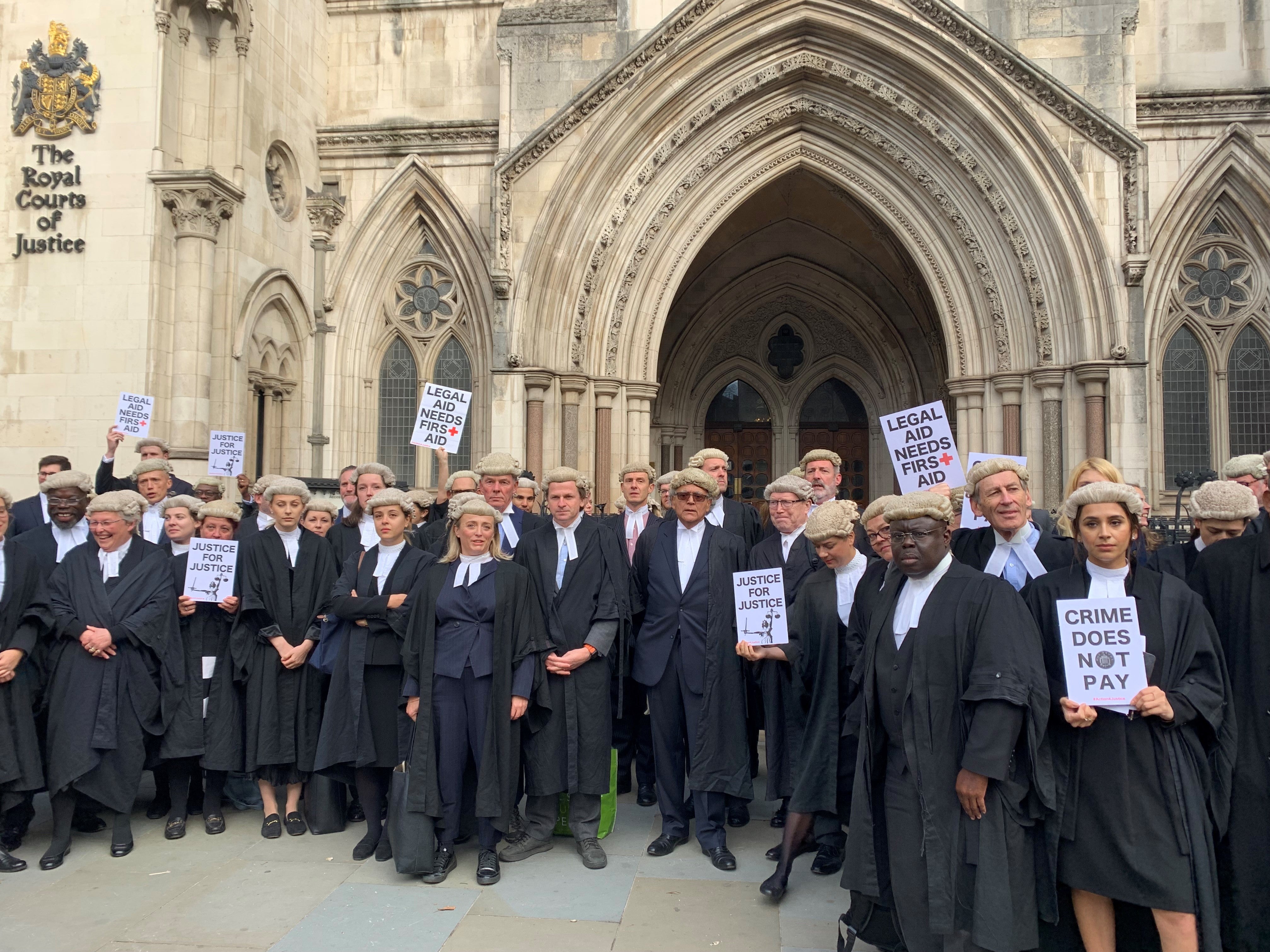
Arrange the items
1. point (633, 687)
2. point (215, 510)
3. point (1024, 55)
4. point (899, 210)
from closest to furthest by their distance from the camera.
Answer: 1. point (215, 510)
2. point (633, 687)
3. point (1024, 55)
4. point (899, 210)

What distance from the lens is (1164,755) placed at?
3.69 meters

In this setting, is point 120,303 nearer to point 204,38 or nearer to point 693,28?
point 204,38

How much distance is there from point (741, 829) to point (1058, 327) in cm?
907

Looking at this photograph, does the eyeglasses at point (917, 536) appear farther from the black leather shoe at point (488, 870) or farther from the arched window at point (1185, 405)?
the arched window at point (1185, 405)

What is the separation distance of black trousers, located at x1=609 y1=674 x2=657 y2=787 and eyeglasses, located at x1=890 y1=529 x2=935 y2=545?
9.43 ft

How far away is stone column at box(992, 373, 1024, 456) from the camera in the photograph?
12.8 m

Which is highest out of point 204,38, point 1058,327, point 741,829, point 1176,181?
point 204,38

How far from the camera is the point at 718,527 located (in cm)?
609

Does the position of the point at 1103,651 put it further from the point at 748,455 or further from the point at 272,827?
the point at 748,455

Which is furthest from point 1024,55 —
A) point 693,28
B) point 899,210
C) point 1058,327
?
point 693,28

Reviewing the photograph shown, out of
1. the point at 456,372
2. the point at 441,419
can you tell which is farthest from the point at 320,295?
the point at 441,419

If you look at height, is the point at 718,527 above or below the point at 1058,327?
below

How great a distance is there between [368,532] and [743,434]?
1262 centimetres

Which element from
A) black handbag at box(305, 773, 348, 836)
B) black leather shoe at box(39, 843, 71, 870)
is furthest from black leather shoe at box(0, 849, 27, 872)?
black handbag at box(305, 773, 348, 836)
